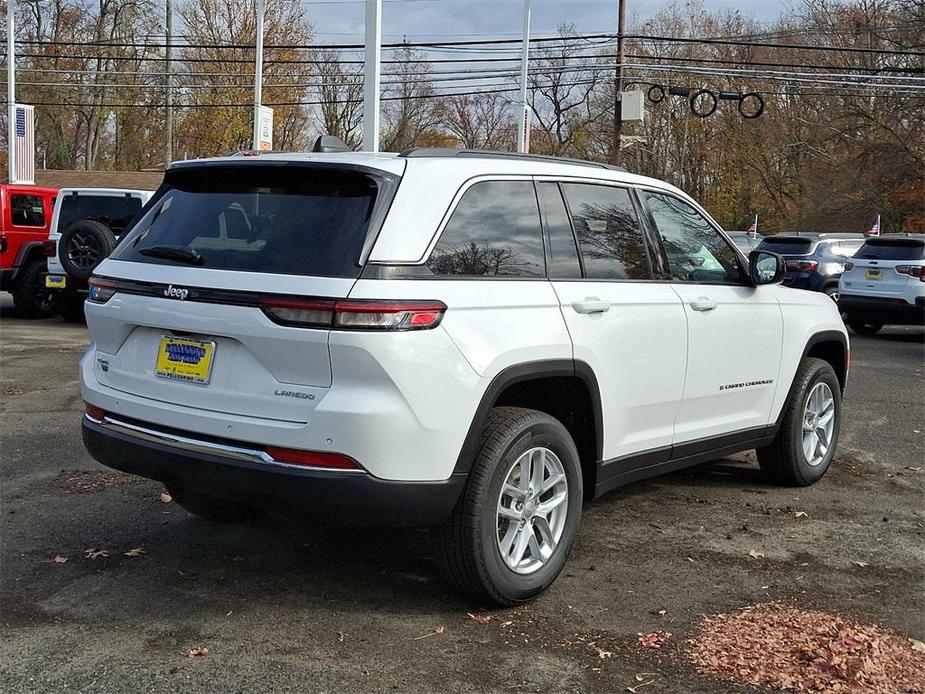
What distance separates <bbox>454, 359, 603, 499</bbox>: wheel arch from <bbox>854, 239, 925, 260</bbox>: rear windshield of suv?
12686 mm

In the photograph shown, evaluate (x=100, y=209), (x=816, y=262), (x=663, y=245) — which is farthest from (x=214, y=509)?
(x=816, y=262)

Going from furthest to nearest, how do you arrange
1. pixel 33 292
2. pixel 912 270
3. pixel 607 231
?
pixel 33 292
pixel 912 270
pixel 607 231

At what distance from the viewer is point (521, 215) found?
4270mm

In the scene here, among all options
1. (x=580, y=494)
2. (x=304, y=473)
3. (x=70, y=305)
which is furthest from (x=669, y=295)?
(x=70, y=305)

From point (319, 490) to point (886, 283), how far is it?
14.0 meters

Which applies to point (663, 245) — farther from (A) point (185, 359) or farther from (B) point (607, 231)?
(A) point (185, 359)

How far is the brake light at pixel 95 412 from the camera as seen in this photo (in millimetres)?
4211

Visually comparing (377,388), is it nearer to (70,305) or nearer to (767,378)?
(767,378)

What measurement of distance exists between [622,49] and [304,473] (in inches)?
1166

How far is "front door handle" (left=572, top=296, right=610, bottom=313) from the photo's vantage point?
4.28 meters

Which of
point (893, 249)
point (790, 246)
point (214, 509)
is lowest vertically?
point (214, 509)

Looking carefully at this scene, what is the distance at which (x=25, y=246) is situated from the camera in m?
15.3

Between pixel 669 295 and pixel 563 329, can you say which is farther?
pixel 669 295

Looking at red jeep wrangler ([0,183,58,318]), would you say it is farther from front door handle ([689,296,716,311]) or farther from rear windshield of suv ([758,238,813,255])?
rear windshield of suv ([758,238,813,255])
